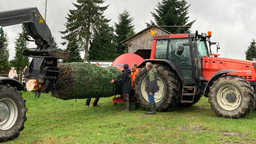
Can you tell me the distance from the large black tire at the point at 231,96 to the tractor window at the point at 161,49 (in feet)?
7.54

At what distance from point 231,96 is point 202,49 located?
7.65ft

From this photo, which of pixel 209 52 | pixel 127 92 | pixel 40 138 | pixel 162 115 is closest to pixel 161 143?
pixel 40 138

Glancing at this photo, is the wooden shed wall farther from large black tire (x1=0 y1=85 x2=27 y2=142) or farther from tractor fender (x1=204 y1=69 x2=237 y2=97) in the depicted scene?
large black tire (x1=0 y1=85 x2=27 y2=142)

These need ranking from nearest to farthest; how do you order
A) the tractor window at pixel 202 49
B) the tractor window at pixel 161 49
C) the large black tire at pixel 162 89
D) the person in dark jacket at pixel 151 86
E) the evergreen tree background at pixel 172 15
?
the person in dark jacket at pixel 151 86 < the large black tire at pixel 162 89 < the tractor window at pixel 202 49 < the tractor window at pixel 161 49 < the evergreen tree background at pixel 172 15

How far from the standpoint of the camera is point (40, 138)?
5652 mm

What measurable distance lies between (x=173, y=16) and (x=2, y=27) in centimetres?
2915

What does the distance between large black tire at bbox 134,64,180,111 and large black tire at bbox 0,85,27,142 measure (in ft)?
15.3

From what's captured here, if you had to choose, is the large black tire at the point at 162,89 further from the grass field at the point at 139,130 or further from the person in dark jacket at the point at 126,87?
the grass field at the point at 139,130

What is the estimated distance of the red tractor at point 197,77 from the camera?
7836mm

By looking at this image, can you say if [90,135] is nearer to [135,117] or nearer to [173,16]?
[135,117]

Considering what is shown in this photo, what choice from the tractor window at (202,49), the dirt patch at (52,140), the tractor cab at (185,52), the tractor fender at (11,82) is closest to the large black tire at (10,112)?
the tractor fender at (11,82)

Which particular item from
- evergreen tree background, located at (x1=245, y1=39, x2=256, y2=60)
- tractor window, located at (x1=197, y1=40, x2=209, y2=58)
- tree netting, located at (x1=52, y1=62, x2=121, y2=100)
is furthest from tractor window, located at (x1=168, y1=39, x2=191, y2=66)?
evergreen tree background, located at (x1=245, y1=39, x2=256, y2=60)

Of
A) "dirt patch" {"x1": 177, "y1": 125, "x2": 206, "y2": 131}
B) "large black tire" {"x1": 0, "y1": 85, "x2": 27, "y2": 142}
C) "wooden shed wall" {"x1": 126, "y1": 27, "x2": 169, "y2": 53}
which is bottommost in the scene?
"dirt patch" {"x1": 177, "y1": 125, "x2": 206, "y2": 131}

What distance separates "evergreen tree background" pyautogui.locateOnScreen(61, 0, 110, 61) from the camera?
117ft
